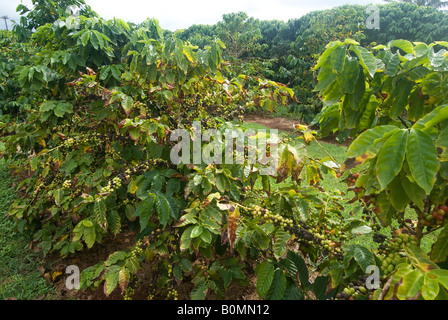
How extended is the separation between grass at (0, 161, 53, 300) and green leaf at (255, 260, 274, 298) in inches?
79.1

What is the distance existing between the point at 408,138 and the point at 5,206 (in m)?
4.50

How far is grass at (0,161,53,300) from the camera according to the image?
91.8 inches

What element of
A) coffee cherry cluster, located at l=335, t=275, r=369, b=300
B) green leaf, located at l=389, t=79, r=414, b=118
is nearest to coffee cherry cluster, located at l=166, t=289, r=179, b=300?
coffee cherry cluster, located at l=335, t=275, r=369, b=300

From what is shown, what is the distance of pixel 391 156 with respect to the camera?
2.77 feet

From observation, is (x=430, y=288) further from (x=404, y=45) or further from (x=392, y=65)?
(x=404, y=45)

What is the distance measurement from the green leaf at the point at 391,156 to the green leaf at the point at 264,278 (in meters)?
0.78

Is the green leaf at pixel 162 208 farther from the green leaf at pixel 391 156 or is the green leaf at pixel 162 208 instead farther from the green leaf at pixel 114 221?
the green leaf at pixel 391 156

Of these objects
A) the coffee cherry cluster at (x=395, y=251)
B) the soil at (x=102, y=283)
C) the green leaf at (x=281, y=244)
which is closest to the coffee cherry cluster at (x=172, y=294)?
the soil at (x=102, y=283)

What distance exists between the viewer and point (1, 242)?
116 inches

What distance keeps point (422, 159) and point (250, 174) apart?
0.87 m

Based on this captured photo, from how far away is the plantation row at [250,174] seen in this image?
3.23ft

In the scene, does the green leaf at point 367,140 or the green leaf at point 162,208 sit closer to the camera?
the green leaf at point 367,140
